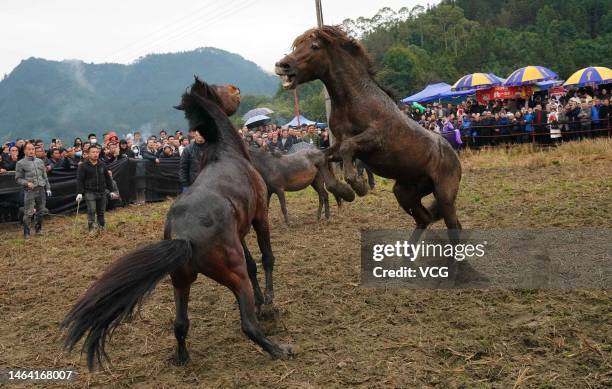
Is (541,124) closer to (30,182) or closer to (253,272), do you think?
(30,182)

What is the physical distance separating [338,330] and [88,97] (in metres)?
146

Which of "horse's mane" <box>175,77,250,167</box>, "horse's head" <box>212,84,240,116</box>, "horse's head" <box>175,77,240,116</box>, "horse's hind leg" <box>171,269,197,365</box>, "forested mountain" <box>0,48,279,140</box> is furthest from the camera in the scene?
"forested mountain" <box>0,48,279,140</box>

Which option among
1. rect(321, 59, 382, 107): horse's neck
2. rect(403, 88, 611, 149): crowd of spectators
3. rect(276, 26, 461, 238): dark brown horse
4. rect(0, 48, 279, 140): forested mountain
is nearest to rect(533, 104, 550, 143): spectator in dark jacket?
rect(403, 88, 611, 149): crowd of spectators

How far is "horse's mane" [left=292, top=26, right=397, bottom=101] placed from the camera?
5.39 m

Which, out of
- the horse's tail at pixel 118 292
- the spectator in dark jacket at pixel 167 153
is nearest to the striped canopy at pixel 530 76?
the spectator in dark jacket at pixel 167 153

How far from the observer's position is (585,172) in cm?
1258

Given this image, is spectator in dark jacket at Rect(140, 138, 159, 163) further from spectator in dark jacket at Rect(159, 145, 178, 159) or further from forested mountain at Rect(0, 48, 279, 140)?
forested mountain at Rect(0, 48, 279, 140)

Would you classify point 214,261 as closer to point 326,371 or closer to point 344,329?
point 326,371

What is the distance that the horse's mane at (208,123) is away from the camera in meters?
4.77

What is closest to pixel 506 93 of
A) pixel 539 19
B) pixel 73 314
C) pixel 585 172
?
pixel 585 172

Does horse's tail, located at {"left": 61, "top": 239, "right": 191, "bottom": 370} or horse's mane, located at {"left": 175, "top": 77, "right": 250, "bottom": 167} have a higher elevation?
horse's mane, located at {"left": 175, "top": 77, "right": 250, "bottom": 167}

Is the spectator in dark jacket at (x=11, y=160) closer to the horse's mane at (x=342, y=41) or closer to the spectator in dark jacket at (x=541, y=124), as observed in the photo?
the horse's mane at (x=342, y=41)

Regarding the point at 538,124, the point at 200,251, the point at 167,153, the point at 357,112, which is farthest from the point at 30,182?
the point at 538,124

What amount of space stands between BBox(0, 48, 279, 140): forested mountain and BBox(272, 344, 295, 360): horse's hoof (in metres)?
84.3
